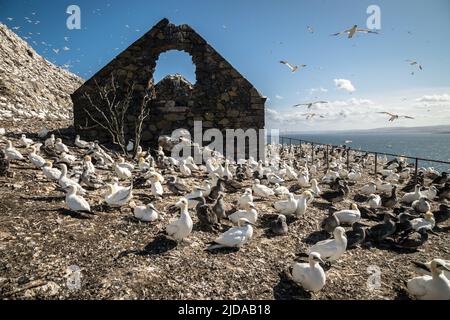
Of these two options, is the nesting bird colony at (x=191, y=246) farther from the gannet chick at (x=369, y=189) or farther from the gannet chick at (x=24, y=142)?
the gannet chick at (x=24, y=142)

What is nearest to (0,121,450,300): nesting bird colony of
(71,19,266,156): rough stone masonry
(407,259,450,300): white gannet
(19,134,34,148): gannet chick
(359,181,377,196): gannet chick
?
(407,259,450,300): white gannet

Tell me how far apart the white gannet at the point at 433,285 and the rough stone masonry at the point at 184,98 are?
1125 cm

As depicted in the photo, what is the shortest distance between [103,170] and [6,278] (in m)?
6.84

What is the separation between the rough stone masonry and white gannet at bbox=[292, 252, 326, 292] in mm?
11116

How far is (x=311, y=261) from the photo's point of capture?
4770 millimetres

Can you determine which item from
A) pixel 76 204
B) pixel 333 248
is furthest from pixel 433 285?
pixel 76 204

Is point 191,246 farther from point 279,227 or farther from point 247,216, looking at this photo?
point 279,227

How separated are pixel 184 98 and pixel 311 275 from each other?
12.6m

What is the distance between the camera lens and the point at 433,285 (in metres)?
4.59

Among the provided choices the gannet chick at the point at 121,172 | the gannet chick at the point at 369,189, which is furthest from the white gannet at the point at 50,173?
the gannet chick at the point at 369,189

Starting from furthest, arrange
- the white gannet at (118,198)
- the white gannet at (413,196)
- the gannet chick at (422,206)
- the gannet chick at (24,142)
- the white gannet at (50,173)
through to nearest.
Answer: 1. the gannet chick at (24,142)
2. the white gannet at (413,196)
3. the gannet chick at (422,206)
4. the white gannet at (50,173)
5. the white gannet at (118,198)

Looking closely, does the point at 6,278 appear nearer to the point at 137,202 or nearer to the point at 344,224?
the point at 137,202

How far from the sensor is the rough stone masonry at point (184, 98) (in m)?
14.6

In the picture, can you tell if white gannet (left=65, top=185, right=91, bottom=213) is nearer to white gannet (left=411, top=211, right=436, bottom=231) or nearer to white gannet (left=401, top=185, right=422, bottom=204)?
white gannet (left=411, top=211, right=436, bottom=231)
